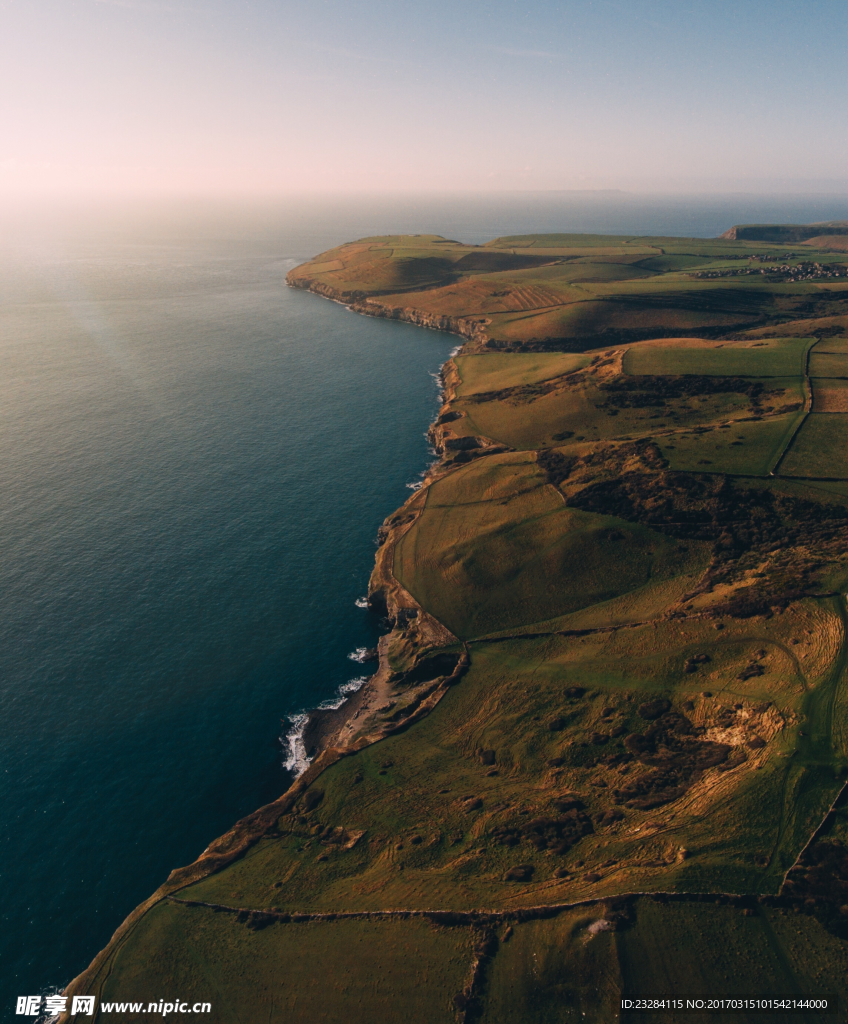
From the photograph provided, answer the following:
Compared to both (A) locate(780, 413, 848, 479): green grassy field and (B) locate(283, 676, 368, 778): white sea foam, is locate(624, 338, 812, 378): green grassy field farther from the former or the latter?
(B) locate(283, 676, 368, 778): white sea foam

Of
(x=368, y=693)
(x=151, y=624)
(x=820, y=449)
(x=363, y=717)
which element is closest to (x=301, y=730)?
(x=363, y=717)

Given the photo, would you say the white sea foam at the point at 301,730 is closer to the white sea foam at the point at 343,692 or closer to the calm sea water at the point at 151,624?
the white sea foam at the point at 343,692

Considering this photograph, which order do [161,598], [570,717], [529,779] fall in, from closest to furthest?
[529,779]
[570,717]
[161,598]

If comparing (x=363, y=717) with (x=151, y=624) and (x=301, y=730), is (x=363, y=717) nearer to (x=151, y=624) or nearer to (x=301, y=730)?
(x=301, y=730)

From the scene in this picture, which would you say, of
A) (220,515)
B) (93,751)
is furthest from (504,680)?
(220,515)

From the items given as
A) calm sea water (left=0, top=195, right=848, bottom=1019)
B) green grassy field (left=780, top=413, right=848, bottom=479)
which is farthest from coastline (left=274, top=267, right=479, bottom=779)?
green grassy field (left=780, top=413, right=848, bottom=479)

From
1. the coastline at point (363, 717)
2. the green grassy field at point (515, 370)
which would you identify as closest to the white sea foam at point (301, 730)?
the coastline at point (363, 717)

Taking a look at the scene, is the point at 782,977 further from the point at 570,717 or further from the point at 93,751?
the point at 93,751
